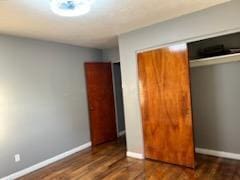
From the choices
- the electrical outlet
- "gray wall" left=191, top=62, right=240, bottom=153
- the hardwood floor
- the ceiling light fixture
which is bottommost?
the hardwood floor

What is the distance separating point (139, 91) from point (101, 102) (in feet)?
5.18

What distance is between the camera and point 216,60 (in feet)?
10.7

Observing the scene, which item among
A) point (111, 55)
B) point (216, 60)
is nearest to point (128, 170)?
point (216, 60)

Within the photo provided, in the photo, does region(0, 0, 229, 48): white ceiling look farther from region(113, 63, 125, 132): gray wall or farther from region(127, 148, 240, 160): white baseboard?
region(127, 148, 240, 160): white baseboard

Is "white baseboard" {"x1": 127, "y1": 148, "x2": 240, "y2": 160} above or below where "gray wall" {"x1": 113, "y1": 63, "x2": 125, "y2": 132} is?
below

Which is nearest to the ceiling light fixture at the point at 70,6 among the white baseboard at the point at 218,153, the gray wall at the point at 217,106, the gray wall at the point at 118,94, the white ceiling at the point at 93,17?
the white ceiling at the point at 93,17

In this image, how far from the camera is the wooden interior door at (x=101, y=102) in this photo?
4.57 metres

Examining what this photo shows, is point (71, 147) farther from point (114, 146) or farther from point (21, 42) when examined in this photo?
point (21, 42)

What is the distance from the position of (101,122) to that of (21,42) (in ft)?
8.21

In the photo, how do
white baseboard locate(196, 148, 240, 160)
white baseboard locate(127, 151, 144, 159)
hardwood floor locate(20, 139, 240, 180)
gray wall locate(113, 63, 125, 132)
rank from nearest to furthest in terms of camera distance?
hardwood floor locate(20, 139, 240, 180) → white baseboard locate(196, 148, 240, 160) → white baseboard locate(127, 151, 144, 159) → gray wall locate(113, 63, 125, 132)

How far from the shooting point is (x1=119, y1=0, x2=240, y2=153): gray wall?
253 cm

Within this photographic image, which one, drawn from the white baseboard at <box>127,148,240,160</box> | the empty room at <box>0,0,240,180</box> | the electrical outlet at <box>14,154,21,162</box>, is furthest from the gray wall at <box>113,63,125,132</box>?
the electrical outlet at <box>14,154,21,162</box>

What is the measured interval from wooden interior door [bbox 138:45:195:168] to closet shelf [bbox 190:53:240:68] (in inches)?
26.3

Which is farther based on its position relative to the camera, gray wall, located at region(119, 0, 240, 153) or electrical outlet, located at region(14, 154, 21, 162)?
electrical outlet, located at region(14, 154, 21, 162)
